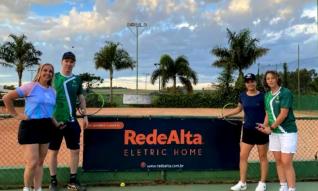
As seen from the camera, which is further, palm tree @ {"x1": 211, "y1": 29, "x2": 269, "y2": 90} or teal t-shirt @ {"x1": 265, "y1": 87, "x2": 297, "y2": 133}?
palm tree @ {"x1": 211, "y1": 29, "x2": 269, "y2": 90}

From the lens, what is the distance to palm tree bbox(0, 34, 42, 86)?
47781 millimetres

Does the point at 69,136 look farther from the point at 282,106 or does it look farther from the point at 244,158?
the point at 282,106

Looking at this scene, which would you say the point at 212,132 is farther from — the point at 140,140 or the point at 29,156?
the point at 29,156

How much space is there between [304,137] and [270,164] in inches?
357

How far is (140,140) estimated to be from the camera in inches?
285

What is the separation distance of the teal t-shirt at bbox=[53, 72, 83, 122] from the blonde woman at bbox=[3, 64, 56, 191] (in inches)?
26.6

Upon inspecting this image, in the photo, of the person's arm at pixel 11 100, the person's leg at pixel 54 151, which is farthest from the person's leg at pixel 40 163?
the person's leg at pixel 54 151

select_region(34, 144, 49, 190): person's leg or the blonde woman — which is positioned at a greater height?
the blonde woman

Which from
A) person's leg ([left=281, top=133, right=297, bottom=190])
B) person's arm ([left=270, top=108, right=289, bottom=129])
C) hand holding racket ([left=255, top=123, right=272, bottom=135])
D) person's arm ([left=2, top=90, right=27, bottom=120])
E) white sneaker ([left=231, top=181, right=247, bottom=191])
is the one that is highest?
person's arm ([left=2, top=90, right=27, bottom=120])

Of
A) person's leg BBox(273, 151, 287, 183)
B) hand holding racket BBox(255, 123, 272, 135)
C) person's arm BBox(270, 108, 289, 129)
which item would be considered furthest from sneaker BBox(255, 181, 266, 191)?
person's arm BBox(270, 108, 289, 129)

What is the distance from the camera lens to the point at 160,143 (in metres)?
7.30

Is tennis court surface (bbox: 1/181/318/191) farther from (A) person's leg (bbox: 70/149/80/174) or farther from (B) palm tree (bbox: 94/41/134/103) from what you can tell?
(B) palm tree (bbox: 94/41/134/103)

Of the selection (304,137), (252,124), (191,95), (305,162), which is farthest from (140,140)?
(191,95)

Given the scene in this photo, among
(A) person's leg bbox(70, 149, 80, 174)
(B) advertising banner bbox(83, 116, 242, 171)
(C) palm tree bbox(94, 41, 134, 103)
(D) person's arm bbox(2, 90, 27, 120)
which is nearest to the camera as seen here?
(D) person's arm bbox(2, 90, 27, 120)
